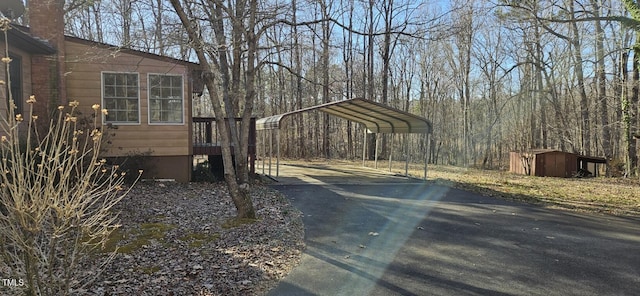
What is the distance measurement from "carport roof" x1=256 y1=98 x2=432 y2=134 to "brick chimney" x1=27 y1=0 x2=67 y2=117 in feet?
18.1

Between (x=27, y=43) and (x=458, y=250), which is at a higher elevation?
(x=27, y=43)

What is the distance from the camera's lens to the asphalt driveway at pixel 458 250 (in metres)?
3.89

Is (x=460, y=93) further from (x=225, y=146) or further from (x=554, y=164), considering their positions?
(x=225, y=146)

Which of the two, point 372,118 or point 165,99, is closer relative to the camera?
point 165,99

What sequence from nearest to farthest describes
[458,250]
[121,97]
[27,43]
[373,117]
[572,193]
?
[458,250] → [27,43] → [121,97] → [572,193] → [373,117]

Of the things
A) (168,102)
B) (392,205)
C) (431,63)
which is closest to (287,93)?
(431,63)

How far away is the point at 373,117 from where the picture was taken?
47.8 feet

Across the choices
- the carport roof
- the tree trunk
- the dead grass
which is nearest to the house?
the carport roof

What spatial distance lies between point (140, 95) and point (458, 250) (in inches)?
332

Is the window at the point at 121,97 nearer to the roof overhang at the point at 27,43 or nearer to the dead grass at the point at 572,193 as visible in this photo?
the roof overhang at the point at 27,43

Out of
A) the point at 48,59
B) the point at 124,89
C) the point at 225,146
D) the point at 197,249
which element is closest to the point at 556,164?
the point at 225,146

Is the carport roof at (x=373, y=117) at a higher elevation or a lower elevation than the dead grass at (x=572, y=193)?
higher

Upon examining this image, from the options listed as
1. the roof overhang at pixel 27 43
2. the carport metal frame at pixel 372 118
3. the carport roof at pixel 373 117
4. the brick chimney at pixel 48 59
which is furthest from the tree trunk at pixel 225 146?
the carport roof at pixel 373 117

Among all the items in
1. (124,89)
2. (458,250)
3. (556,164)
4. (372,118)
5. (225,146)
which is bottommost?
(458,250)
